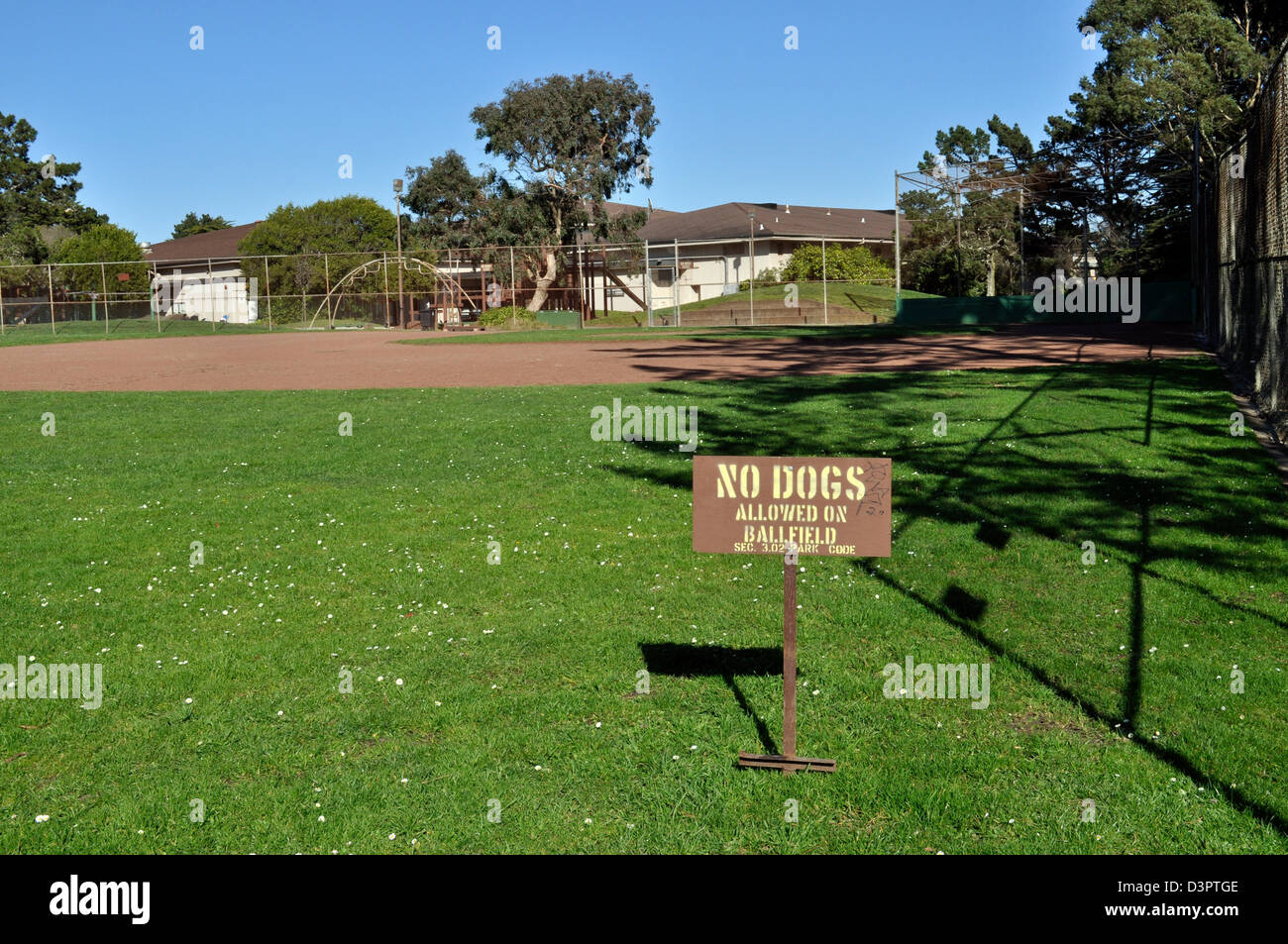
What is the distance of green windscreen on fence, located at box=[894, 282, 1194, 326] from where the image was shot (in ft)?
130

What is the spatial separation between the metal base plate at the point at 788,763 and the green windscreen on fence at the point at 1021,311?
3759cm

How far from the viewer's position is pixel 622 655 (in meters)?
6.52

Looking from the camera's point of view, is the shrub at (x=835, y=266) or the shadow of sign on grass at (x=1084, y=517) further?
the shrub at (x=835, y=266)

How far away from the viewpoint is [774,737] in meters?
5.39

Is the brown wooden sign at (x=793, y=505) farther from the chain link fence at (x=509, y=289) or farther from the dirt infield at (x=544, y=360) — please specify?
the chain link fence at (x=509, y=289)

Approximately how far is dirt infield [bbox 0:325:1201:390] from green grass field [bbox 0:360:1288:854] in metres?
10.7

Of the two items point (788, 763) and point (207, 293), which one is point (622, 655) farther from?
point (207, 293)

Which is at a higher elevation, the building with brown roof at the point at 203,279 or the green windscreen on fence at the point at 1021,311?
the building with brown roof at the point at 203,279

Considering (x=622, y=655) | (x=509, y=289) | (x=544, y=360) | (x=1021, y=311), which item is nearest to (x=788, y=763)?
(x=622, y=655)

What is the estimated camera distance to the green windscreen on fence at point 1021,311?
3950cm

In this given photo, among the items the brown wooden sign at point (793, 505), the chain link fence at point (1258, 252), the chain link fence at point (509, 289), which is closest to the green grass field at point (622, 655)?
the brown wooden sign at point (793, 505)
